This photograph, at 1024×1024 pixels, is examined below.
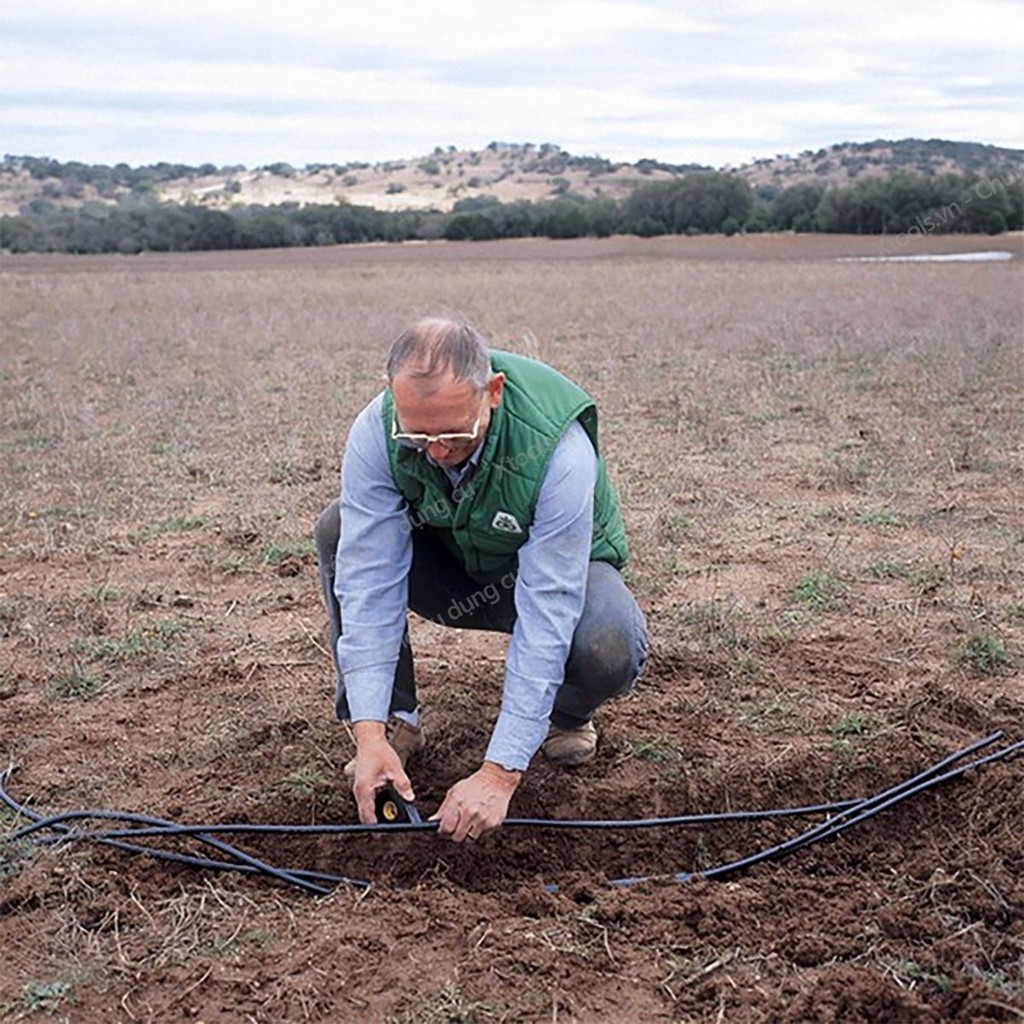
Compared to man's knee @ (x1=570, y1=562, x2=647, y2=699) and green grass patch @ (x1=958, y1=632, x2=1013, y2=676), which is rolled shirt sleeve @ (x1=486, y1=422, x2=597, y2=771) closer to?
man's knee @ (x1=570, y1=562, x2=647, y2=699)

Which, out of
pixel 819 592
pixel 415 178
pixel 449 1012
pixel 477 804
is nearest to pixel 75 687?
pixel 477 804

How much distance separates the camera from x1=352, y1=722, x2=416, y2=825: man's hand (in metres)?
2.66

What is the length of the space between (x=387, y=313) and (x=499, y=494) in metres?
14.0

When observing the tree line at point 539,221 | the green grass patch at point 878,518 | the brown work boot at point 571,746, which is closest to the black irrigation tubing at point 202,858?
the brown work boot at point 571,746

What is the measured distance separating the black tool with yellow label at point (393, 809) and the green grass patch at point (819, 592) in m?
2.07

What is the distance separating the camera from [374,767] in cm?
266

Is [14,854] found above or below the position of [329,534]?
below

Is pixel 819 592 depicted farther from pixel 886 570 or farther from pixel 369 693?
pixel 369 693

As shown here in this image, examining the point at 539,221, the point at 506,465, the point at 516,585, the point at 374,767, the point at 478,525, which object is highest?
the point at 539,221

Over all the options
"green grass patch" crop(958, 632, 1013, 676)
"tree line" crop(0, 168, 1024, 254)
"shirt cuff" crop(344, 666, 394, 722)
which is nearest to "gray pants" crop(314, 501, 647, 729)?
"shirt cuff" crop(344, 666, 394, 722)

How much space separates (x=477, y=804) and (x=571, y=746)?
0.80 meters

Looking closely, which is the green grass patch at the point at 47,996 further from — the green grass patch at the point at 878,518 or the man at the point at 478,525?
the green grass patch at the point at 878,518

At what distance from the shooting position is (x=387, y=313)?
1638 centimetres

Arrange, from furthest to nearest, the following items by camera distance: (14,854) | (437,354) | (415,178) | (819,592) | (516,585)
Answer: (415,178), (819,592), (14,854), (516,585), (437,354)
